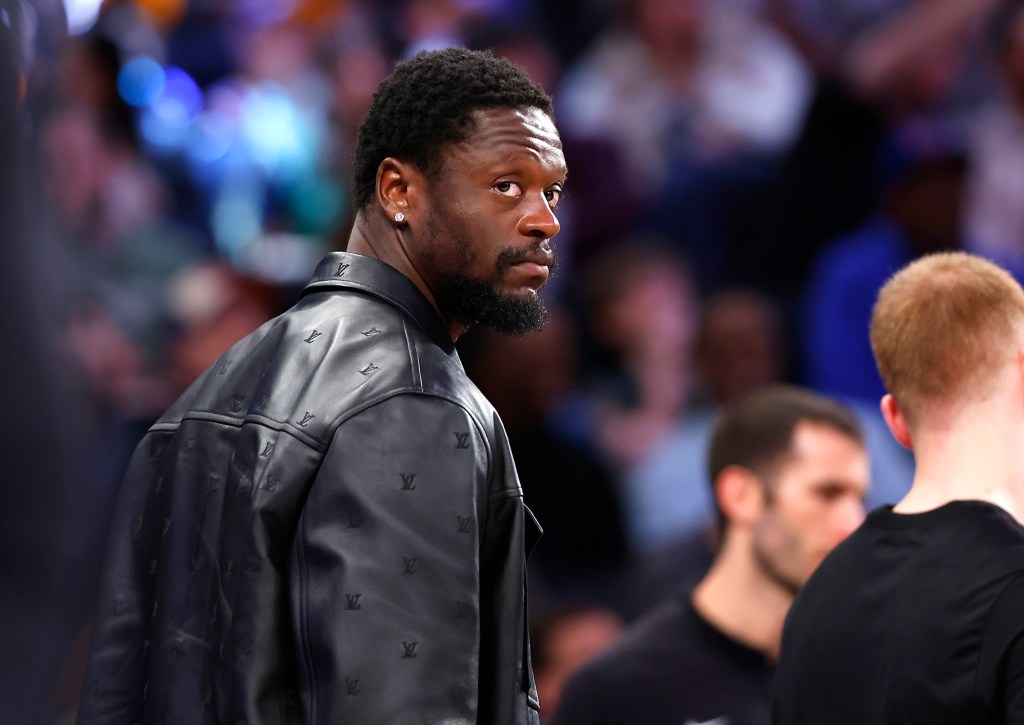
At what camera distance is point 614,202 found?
7266 millimetres

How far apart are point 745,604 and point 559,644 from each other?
3.92 ft

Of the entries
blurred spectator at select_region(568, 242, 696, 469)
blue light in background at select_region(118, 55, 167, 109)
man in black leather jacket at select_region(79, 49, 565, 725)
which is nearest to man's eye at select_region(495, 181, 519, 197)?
man in black leather jacket at select_region(79, 49, 565, 725)

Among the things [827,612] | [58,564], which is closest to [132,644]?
[58,564]

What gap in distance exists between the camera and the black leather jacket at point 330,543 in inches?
73.0

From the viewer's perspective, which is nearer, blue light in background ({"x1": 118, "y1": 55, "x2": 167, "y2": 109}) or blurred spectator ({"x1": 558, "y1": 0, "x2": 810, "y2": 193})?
blurred spectator ({"x1": 558, "y1": 0, "x2": 810, "y2": 193})

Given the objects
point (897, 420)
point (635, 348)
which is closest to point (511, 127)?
point (897, 420)

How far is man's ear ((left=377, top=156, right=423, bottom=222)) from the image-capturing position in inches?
86.7

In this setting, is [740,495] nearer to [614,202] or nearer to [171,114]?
[614,202]

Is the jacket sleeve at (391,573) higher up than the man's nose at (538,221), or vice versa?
the man's nose at (538,221)

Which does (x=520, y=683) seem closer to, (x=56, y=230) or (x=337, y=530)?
(x=337, y=530)

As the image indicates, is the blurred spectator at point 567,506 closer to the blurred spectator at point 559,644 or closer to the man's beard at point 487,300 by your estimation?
the blurred spectator at point 559,644

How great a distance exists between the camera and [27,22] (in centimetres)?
193

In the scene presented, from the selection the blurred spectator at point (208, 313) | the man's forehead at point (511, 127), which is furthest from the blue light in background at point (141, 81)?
the man's forehead at point (511, 127)

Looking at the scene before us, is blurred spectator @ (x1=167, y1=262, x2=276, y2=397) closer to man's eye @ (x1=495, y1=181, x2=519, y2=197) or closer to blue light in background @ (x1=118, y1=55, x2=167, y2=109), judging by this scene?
blue light in background @ (x1=118, y1=55, x2=167, y2=109)
